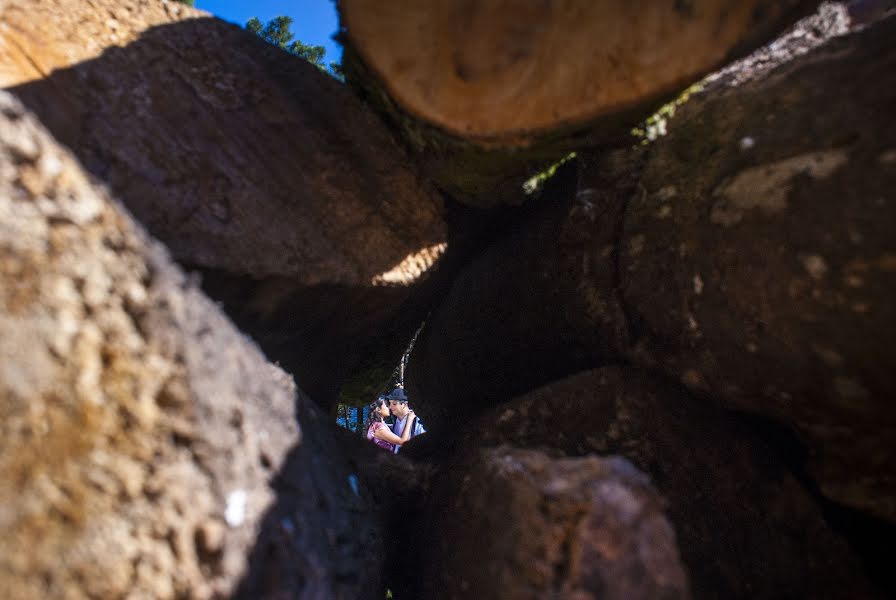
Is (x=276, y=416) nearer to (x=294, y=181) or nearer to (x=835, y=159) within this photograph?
(x=294, y=181)

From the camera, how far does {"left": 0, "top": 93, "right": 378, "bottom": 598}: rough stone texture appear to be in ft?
2.12

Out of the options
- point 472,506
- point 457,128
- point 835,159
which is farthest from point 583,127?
point 472,506

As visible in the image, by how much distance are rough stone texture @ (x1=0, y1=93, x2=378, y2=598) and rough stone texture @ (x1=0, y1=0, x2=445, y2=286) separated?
42cm

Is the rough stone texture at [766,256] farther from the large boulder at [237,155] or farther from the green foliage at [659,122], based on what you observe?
the large boulder at [237,155]

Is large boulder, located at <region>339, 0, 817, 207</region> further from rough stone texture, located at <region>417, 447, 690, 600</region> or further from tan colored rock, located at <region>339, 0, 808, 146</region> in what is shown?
rough stone texture, located at <region>417, 447, 690, 600</region>

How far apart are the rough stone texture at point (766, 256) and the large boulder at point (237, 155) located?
505 mm

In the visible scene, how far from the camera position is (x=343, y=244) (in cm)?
148

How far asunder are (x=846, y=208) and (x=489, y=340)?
1.17m

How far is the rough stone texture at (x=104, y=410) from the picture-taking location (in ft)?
2.12

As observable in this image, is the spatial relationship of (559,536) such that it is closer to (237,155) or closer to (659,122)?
(659,122)

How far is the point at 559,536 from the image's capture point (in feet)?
3.59

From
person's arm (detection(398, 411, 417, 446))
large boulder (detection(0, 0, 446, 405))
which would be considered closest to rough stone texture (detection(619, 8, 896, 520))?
large boulder (detection(0, 0, 446, 405))

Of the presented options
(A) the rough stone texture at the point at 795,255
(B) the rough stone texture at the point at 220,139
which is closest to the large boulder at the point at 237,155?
(B) the rough stone texture at the point at 220,139

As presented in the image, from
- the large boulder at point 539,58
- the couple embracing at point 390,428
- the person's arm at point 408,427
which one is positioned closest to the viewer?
the large boulder at point 539,58
